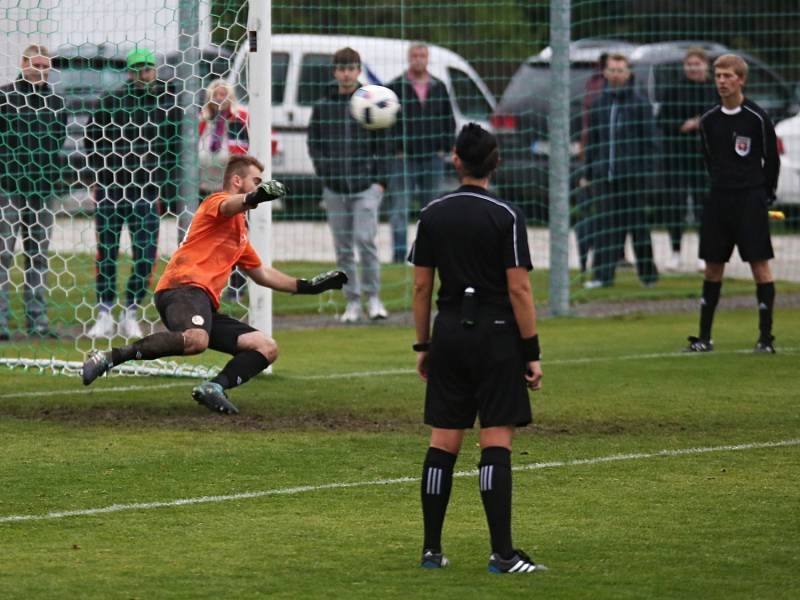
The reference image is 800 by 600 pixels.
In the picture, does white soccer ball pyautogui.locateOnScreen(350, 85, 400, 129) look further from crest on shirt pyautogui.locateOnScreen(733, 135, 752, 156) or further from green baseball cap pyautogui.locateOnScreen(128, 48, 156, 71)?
crest on shirt pyautogui.locateOnScreen(733, 135, 752, 156)

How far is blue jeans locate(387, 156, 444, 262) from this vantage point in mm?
16078

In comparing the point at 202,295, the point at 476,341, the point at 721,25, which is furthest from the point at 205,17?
the point at 721,25

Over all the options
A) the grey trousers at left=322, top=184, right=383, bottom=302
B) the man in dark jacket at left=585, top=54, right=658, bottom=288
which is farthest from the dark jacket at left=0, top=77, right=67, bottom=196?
the man in dark jacket at left=585, top=54, right=658, bottom=288

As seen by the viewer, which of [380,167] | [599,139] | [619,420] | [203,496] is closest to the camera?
[203,496]

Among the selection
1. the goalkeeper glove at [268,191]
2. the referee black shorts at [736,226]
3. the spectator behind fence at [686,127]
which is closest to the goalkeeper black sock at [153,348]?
the goalkeeper glove at [268,191]

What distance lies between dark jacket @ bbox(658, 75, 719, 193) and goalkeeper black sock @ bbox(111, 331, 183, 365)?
29.9 feet

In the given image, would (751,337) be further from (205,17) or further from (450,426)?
(450,426)

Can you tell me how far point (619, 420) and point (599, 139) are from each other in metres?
7.84

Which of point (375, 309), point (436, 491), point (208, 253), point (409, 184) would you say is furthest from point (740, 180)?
point (436, 491)

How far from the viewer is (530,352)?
595 centimetres

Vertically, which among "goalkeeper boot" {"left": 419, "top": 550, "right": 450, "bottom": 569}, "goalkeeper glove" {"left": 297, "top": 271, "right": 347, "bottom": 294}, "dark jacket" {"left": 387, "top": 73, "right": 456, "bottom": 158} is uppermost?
"dark jacket" {"left": 387, "top": 73, "right": 456, "bottom": 158}

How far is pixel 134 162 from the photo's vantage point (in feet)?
38.4

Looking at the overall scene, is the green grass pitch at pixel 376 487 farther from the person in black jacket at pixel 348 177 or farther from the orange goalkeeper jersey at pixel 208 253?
the person in black jacket at pixel 348 177

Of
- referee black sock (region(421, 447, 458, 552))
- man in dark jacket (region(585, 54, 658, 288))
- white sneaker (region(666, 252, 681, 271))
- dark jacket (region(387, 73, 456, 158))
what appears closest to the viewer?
referee black sock (region(421, 447, 458, 552))
